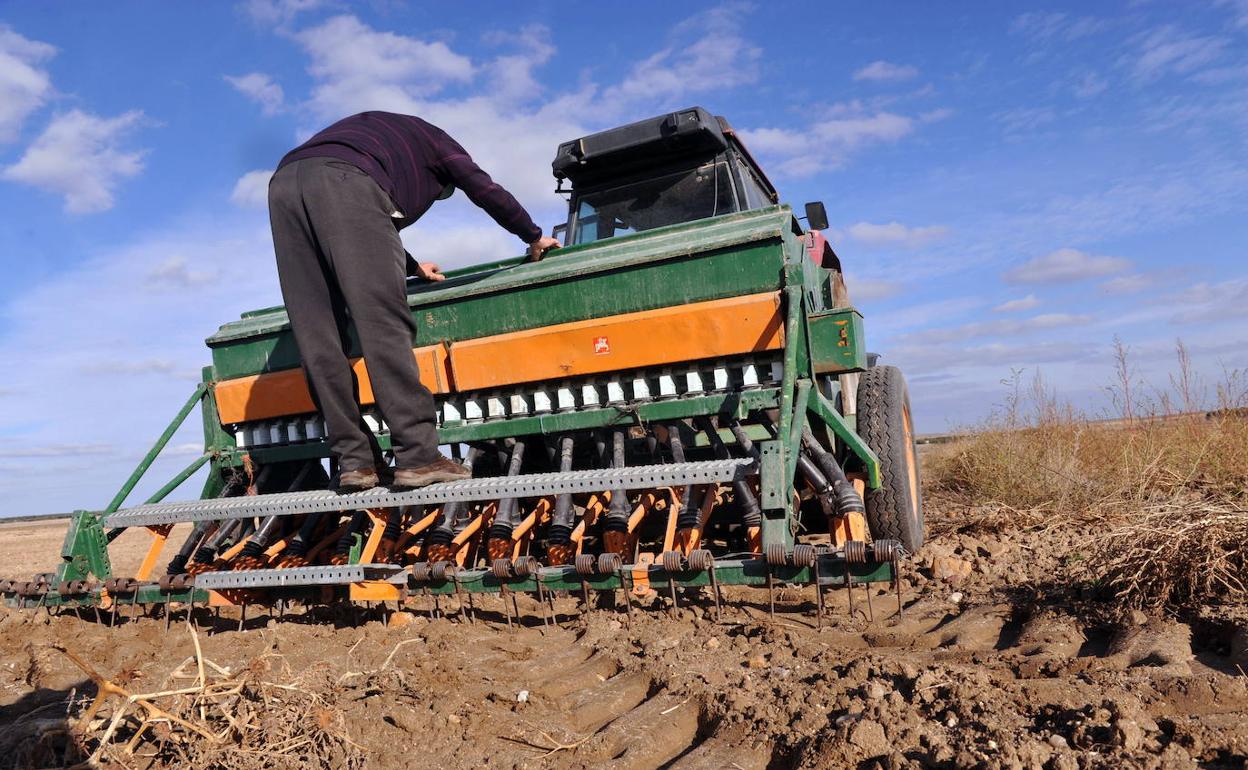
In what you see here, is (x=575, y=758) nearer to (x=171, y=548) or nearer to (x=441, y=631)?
(x=441, y=631)

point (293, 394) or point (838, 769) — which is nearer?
point (838, 769)

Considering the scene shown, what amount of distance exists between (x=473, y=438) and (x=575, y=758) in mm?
2612

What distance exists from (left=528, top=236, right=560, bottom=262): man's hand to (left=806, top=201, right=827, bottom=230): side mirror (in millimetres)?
2229

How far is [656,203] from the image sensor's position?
20.7ft

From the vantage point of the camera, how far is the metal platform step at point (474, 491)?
11.1 ft

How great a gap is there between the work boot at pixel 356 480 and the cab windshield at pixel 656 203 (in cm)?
290

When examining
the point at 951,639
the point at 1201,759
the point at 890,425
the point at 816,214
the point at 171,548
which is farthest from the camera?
the point at 171,548

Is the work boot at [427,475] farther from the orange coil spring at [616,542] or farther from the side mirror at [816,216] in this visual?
the side mirror at [816,216]

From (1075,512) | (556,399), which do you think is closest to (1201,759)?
(556,399)

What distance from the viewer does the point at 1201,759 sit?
6.13 feet

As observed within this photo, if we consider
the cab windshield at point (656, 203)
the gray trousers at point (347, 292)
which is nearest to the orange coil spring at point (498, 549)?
the gray trousers at point (347, 292)

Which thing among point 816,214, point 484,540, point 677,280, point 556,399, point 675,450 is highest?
point 816,214

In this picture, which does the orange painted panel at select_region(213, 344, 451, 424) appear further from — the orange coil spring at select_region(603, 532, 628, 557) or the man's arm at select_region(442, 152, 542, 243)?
the orange coil spring at select_region(603, 532, 628, 557)

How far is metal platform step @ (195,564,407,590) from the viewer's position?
3510 mm
